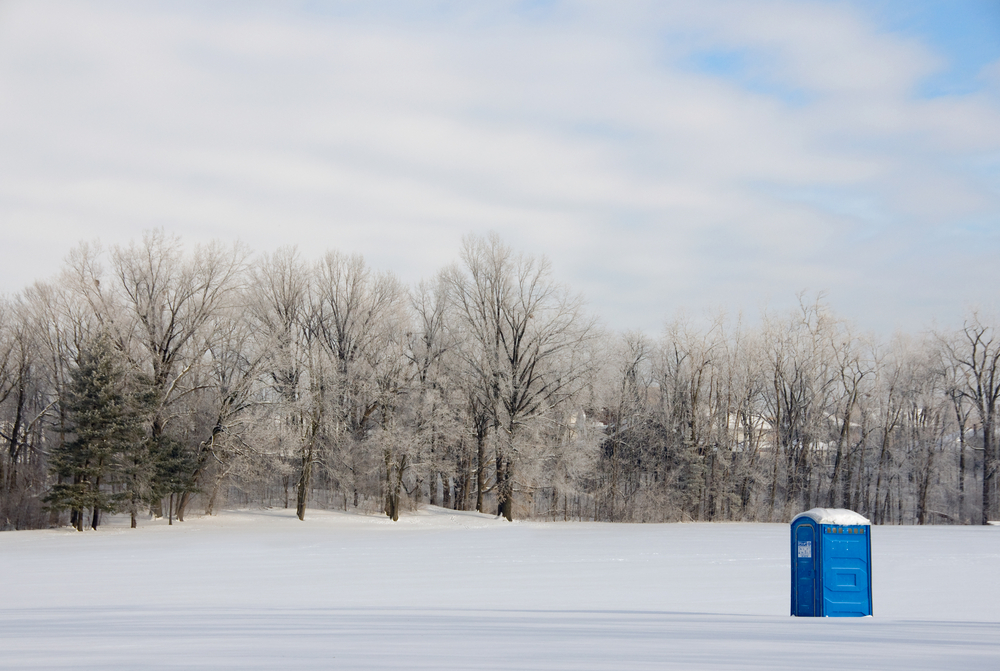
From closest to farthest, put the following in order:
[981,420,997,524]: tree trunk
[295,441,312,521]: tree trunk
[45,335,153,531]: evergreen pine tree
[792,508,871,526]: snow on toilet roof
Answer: [792,508,871,526]: snow on toilet roof
[45,335,153,531]: evergreen pine tree
[295,441,312,521]: tree trunk
[981,420,997,524]: tree trunk

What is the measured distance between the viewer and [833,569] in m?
10.4

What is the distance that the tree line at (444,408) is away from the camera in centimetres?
3481

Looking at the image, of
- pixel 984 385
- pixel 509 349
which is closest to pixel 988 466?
pixel 984 385

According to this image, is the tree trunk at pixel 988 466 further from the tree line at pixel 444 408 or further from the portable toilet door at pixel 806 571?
the portable toilet door at pixel 806 571

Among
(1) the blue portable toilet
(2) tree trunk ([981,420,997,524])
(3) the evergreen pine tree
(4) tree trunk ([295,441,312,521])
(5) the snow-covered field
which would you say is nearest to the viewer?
(5) the snow-covered field

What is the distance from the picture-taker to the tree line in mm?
34812

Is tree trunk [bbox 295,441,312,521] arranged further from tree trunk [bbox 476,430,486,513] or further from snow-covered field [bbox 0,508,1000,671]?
snow-covered field [bbox 0,508,1000,671]

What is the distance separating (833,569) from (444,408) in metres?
30.3

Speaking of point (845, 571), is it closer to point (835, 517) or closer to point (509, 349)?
point (835, 517)

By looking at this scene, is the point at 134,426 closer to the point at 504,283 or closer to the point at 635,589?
the point at 504,283

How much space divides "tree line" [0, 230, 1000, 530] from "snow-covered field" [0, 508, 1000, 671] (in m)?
10.8

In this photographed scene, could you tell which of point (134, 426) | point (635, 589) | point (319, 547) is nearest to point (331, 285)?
point (134, 426)

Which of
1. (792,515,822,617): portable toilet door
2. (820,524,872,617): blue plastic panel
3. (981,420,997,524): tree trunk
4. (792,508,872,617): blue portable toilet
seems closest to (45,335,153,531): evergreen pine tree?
(792,515,822,617): portable toilet door

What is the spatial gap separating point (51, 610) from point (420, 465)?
28.7 metres
